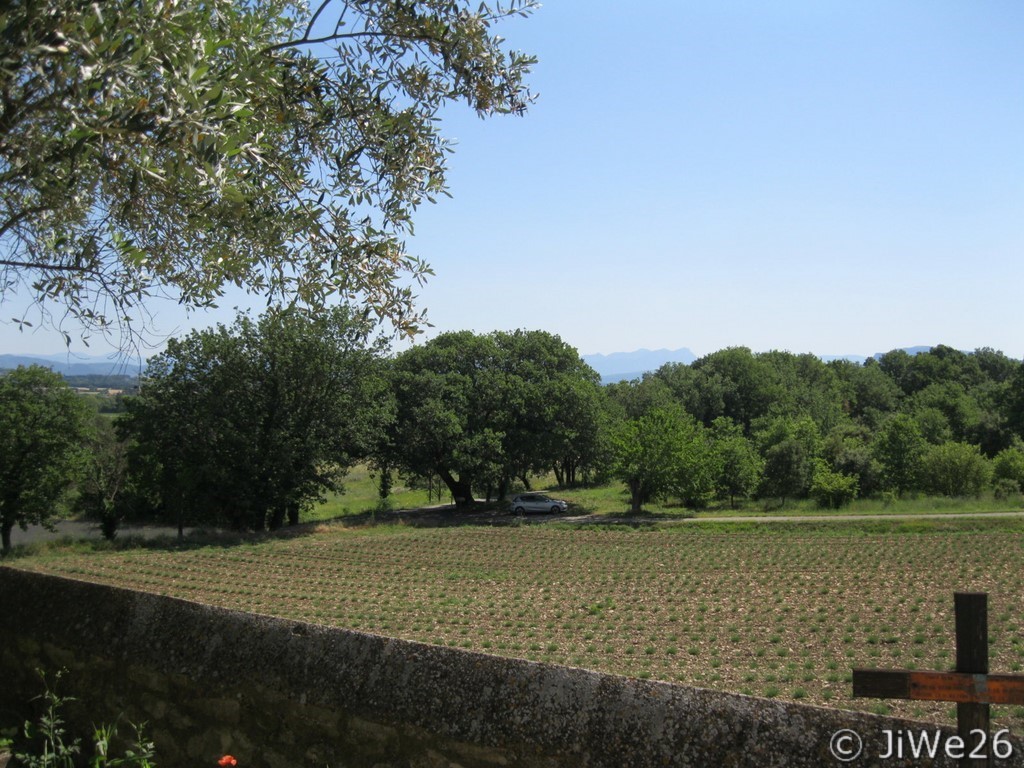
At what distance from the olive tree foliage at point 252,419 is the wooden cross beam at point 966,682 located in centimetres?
A: 3063

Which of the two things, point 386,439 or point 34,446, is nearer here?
point 34,446

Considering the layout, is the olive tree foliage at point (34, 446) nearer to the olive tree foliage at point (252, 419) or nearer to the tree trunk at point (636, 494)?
the olive tree foliage at point (252, 419)

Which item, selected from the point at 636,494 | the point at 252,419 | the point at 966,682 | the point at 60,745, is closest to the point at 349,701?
the point at 60,745

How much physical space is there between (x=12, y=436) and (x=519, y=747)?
122 feet

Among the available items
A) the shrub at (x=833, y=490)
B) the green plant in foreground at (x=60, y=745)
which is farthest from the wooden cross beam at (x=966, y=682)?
the shrub at (x=833, y=490)

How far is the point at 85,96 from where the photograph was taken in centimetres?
307

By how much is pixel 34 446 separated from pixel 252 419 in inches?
380

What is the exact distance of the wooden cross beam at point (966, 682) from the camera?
2.46 metres

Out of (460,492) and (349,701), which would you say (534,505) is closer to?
(460,492)

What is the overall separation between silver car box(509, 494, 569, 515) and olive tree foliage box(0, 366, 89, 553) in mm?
21661

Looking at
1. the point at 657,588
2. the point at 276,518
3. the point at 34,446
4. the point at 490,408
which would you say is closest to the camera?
the point at 657,588

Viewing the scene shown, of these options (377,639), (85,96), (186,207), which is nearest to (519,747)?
(377,639)

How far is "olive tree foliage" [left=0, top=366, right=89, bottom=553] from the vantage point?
32719mm

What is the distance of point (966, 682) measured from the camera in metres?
2.50
